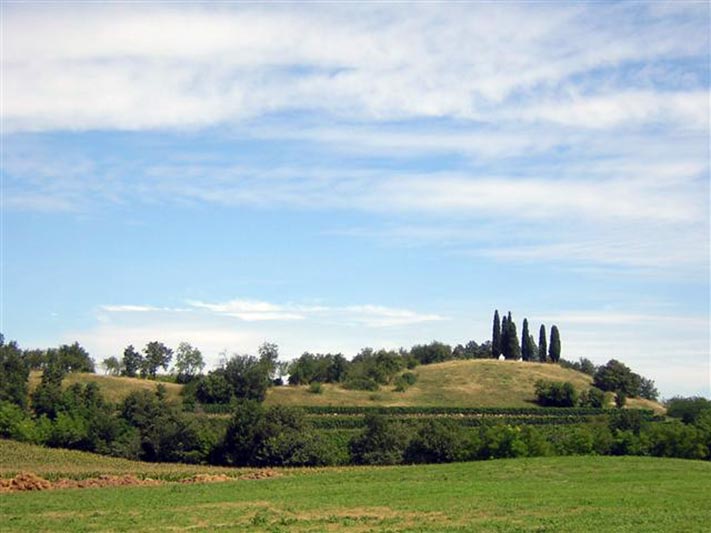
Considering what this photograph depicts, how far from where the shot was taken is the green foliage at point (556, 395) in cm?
12431

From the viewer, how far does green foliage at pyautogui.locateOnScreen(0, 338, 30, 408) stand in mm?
99188

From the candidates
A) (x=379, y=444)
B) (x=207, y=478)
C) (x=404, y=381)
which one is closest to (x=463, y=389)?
(x=404, y=381)

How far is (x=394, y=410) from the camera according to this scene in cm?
11344

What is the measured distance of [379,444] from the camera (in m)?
77.2

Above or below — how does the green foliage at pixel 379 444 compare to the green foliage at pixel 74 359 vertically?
below

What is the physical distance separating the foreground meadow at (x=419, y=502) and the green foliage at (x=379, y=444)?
2138cm

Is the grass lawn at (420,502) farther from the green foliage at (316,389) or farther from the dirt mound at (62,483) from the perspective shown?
the green foliage at (316,389)

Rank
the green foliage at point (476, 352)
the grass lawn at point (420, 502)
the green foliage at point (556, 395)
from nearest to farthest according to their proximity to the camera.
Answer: the grass lawn at point (420, 502), the green foliage at point (556, 395), the green foliage at point (476, 352)

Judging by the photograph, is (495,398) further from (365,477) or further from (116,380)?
(365,477)

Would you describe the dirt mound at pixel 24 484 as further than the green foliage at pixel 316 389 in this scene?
No

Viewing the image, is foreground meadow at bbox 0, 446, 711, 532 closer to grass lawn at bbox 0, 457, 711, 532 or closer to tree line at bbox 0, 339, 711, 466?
grass lawn at bbox 0, 457, 711, 532

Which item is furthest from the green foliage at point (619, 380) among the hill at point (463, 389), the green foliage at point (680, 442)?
the green foliage at point (680, 442)

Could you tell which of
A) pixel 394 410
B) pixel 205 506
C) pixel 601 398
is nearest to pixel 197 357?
pixel 394 410

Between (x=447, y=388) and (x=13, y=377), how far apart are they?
210 feet
